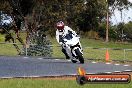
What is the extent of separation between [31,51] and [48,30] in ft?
25.7

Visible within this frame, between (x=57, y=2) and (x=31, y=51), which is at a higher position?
(x=57, y=2)

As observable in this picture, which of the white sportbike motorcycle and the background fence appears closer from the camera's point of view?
the white sportbike motorcycle

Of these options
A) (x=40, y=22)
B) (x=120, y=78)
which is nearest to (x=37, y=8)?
(x=40, y=22)

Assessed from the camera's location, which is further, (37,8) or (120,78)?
(37,8)

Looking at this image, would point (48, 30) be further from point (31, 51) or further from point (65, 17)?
point (31, 51)

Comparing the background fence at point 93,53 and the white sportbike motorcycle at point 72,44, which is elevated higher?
the white sportbike motorcycle at point 72,44

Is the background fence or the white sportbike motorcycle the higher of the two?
the white sportbike motorcycle

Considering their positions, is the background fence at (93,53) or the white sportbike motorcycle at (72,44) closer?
the white sportbike motorcycle at (72,44)

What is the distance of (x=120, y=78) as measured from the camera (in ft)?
21.0

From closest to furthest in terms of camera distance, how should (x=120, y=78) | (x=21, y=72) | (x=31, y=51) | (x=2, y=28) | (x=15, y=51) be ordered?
1. (x=120, y=78)
2. (x=21, y=72)
3. (x=31, y=51)
4. (x=15, y=51)
5. (x=2, y=28)

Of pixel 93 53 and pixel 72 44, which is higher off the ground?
pixel 72 44

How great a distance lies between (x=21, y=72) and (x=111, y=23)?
3258 inches

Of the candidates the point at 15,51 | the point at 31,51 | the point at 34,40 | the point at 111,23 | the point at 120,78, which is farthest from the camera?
the point at 111,23

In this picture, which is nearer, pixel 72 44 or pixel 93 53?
pixel 72 44
